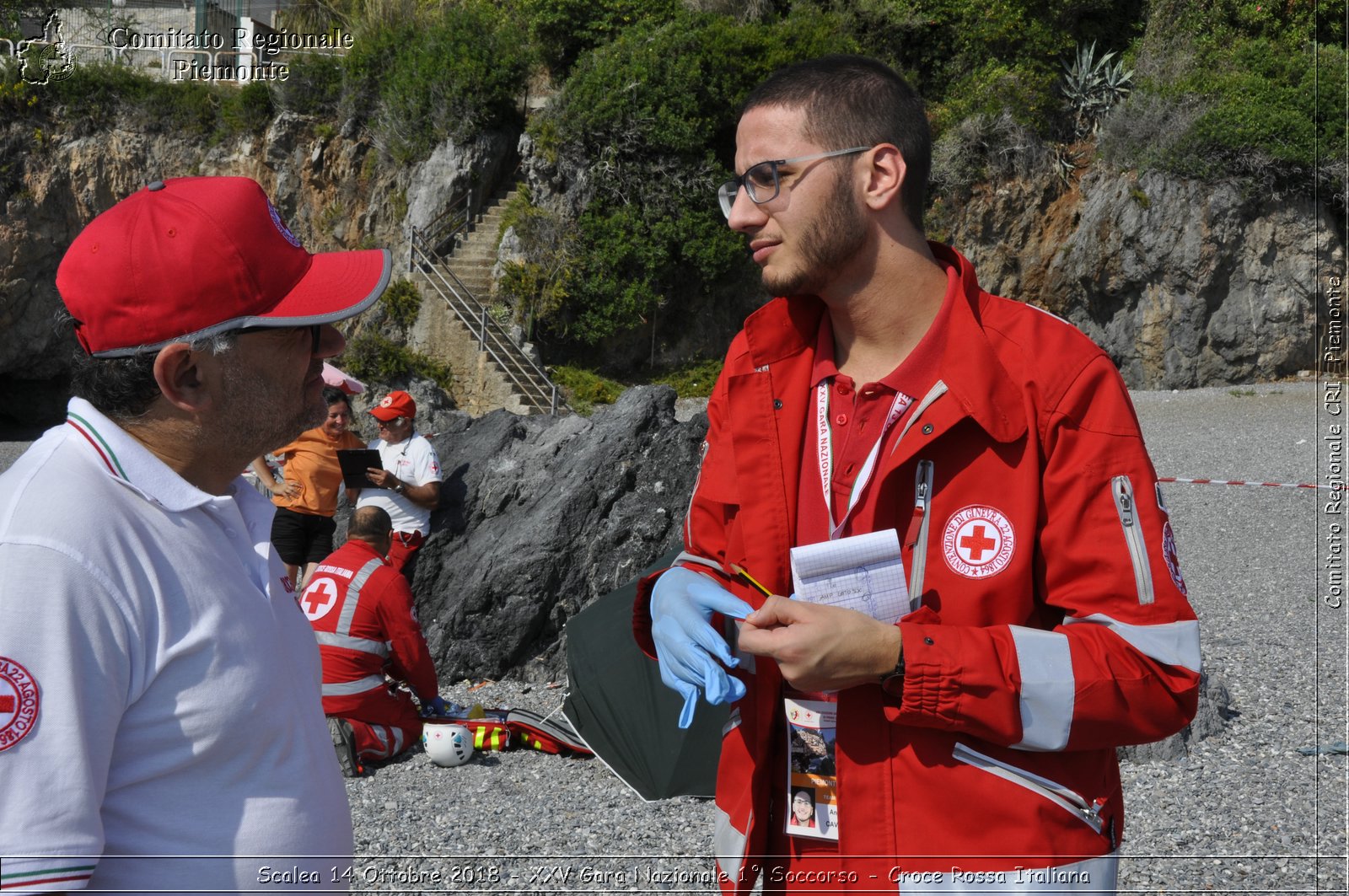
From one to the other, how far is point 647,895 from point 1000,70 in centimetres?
2017

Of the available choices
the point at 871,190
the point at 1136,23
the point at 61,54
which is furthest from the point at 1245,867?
the point at 61,54

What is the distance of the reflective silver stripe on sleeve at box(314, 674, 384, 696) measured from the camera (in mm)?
4969

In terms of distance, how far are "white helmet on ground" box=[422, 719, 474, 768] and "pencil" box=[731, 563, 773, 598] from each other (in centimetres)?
344

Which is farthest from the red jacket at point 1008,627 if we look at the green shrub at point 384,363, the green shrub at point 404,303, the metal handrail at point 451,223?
the metal handrail at point 451,223

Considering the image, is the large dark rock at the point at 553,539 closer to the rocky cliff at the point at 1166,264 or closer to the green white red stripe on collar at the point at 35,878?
the green white red stripe on collar at the point at 35,878

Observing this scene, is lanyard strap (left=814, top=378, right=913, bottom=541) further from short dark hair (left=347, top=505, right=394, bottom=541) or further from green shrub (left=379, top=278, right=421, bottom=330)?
green shrub (left=379, top=278, right=421, bottom=330)

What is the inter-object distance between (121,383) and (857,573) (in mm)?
1183

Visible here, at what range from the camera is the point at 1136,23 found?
22031 mm

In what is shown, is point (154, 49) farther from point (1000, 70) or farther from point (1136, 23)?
point (1136, 23)

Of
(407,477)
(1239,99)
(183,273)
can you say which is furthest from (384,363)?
(183,273)

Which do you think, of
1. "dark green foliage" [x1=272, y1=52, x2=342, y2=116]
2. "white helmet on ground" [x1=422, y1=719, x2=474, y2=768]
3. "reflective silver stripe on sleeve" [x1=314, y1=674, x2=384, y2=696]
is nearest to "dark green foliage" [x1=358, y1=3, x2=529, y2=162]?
"dark green foliage" [x1=272, y1=52, x2=342, y2=116]

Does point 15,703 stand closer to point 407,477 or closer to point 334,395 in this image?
point 407,477

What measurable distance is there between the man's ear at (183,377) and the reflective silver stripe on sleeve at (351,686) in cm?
361

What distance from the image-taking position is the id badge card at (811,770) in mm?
1828
